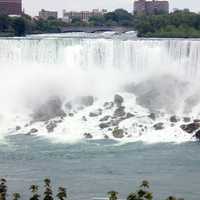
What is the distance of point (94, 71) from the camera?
109 ft

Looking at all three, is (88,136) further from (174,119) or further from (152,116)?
(174,119)

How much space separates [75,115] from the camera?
1174 inches

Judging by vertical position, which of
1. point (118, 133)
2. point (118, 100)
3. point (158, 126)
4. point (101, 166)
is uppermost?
point (101, 166)

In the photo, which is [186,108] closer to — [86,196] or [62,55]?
[62,55]

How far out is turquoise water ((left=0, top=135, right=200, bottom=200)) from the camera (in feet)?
64.4

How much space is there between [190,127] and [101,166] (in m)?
5.76

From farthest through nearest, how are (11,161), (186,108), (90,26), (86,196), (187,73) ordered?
(90,26)
(187,73)
(186,108)
(11,161)
(86,196)

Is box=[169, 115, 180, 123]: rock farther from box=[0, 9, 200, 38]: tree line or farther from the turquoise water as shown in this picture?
box=[0, 9, 200, 38]: tree line

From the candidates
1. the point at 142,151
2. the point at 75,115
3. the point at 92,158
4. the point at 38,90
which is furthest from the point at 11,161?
the point at 38,90

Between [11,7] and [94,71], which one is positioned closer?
[94,71]

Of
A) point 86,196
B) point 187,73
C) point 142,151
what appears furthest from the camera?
point 187,73

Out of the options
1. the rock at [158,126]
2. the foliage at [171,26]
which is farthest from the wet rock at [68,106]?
the foliage at [171,26]

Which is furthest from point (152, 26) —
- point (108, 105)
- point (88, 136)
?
point (88, 136)

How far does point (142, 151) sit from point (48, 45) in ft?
33.0
